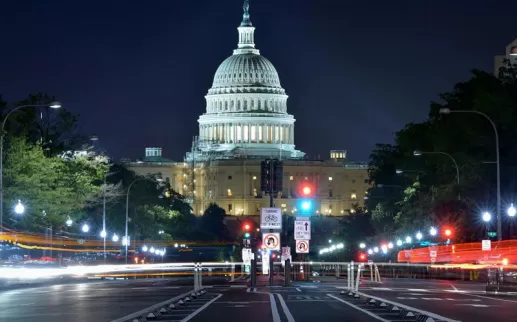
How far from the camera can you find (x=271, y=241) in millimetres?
49188

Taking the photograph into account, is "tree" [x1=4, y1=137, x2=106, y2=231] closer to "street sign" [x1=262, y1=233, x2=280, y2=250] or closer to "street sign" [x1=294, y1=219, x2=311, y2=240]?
"street sign" [x1=294, y1=219, x2=311, y2=240]

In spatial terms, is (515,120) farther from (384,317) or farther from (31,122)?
(384,317)

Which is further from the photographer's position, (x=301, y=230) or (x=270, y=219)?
(x=301, y=230)

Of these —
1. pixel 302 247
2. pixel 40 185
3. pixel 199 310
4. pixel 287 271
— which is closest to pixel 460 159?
pixel 40 185

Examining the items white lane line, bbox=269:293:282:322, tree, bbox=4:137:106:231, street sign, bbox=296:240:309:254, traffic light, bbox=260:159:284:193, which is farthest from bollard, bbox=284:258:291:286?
tree, bbox=4:137:106:231

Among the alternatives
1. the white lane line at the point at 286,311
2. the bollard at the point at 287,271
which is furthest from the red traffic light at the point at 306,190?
the white lane line at the point at 286,311

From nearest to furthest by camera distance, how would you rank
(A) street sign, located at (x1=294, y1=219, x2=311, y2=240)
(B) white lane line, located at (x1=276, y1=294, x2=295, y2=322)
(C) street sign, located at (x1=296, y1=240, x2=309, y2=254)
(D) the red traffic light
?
(B) white lane line, located at (x1=276, y1=294, x2=295, y2=322) < (D) the red traffic light < (A) street sign, located at (x1=294, y1=219, x2=311, y2=240) < (C) street sign, located at (x1=296, y1=240, x2=309, y2=254)

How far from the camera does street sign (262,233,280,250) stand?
4900 cm

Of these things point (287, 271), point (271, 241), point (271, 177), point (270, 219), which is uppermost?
point (271, 177)

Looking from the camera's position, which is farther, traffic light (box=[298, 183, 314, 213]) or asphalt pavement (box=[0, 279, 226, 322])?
traffic light (box=[298, 183, 314, 213])

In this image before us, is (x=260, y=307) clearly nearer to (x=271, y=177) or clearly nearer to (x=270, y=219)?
(x=270, y=219)

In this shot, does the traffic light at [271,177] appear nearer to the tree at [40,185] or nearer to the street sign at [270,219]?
the street sign at [270,219]

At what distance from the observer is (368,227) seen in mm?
164500

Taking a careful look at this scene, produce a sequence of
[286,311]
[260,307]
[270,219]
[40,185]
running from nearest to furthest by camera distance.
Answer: [286,311]
[260,307]
[270,219]
[40,185]
